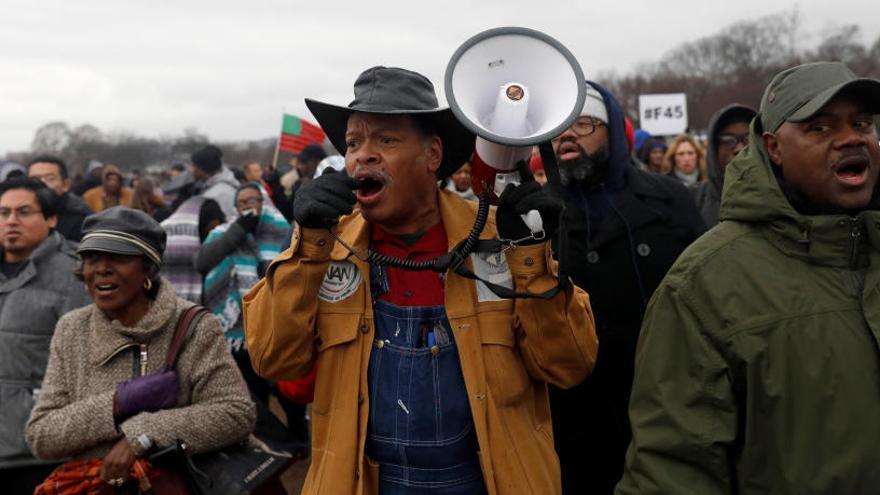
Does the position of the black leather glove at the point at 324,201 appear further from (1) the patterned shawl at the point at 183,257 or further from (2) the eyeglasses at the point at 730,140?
(1) the patterned shawl at the point at 183,257

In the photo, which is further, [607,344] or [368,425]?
[607,344]

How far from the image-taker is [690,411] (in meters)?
2.21

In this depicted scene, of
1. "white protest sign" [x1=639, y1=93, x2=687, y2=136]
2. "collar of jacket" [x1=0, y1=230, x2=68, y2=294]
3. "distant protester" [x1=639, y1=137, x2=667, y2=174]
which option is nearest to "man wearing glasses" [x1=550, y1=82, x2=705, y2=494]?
"collar of jacket" [x1=0, y1=230, x2=68, y2=294]

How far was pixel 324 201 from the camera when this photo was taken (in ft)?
7.64

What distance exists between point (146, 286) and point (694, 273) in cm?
223

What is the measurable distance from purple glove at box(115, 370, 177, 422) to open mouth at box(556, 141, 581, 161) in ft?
5.81

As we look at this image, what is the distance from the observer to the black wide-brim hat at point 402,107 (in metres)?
2.54

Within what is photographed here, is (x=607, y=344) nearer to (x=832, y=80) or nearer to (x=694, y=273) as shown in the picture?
(x=694, y=273)

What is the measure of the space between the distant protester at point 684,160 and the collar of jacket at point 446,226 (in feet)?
18.5

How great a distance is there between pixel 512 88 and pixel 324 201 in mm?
608

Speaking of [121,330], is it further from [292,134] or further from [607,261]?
[292,134]

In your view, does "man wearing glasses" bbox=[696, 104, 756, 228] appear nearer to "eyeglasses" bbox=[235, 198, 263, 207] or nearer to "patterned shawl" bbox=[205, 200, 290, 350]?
"patterned shawl" bbox=[205, 200, 290, 350]

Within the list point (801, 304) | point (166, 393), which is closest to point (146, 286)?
point (166, 393)

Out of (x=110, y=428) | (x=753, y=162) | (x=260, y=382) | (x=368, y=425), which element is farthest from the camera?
(x=260, y=382)
